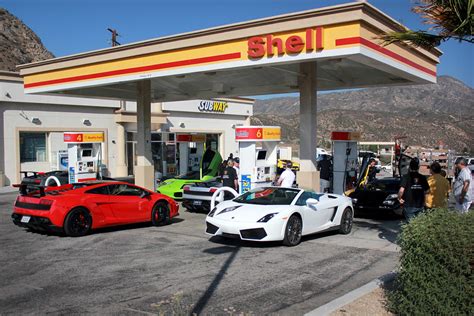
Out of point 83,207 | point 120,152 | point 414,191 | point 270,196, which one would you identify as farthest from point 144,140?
point 414,191

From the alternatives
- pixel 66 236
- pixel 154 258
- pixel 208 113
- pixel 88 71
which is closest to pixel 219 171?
pixel 88 71

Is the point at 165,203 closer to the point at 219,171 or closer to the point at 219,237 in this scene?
the point at 219,237

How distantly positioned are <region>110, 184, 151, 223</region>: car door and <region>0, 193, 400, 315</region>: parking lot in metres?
0.42

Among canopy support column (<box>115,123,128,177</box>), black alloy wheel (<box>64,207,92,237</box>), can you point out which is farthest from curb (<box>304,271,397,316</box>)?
canopy support column (<box>115,123,128,177</box>)

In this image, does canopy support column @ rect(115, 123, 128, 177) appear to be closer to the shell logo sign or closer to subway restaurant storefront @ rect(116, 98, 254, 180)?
subway restaurant storefront @ rect(116, 98, 254, 180)

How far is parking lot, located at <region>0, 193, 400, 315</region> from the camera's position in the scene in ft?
21.0

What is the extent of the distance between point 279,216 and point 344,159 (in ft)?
31.0

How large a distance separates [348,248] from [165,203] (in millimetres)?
5286

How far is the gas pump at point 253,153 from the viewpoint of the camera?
15.5m

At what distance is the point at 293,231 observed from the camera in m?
10.5

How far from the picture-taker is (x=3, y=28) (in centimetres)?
6856

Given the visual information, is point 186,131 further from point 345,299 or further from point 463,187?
point 345,299

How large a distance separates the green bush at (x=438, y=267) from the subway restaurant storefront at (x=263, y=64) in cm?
743

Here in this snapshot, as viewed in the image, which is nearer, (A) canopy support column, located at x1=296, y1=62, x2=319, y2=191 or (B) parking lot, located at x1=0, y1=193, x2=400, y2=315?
(B) parking lot, located at x1=0, y1=193, x2=400, y2=315
